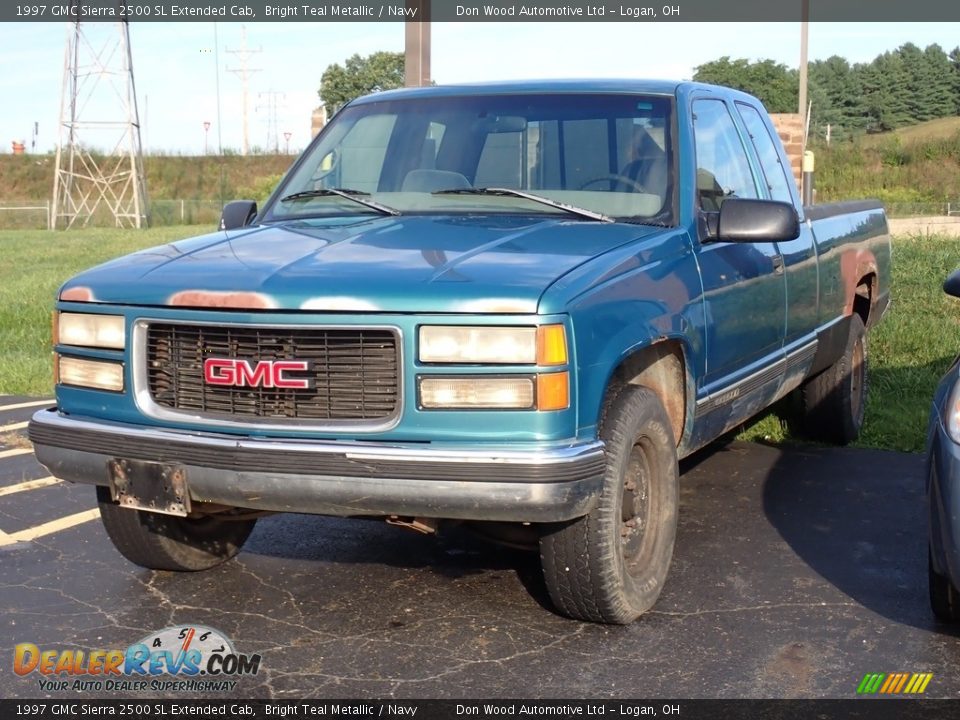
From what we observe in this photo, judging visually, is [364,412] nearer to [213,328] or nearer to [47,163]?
[213,328]

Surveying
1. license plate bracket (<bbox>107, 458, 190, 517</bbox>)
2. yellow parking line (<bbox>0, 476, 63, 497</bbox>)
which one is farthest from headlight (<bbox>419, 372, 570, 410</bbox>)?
yellow parking line (<bbox>0, 476, 63, 497</bbox>)

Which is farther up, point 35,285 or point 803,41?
point 803,41

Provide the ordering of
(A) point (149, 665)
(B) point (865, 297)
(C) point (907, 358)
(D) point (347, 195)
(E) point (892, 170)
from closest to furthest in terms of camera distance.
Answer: (A) point (149, 665)
(D) point (347, 195)
(B) point (865, 297)
(C) point (907, 358)
(E) point (892, 170)

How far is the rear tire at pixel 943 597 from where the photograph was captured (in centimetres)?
404

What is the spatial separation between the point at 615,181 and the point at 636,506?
135 centimetres

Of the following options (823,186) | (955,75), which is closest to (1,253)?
(823,186)

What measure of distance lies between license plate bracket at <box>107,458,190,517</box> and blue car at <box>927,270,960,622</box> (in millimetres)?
2349

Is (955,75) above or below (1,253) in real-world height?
Answer: above

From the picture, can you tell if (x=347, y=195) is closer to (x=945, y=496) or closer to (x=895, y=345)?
(x=945, y=496)

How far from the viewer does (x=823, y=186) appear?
4916cm

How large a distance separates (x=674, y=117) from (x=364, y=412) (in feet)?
6.72

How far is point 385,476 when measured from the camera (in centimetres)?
364

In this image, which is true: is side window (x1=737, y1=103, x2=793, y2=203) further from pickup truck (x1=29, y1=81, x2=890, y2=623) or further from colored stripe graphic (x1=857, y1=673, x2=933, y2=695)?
colored stripe graphic (x1=857, y1=673, x2=933, y2=695)

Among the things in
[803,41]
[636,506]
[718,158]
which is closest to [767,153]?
[718,158]
